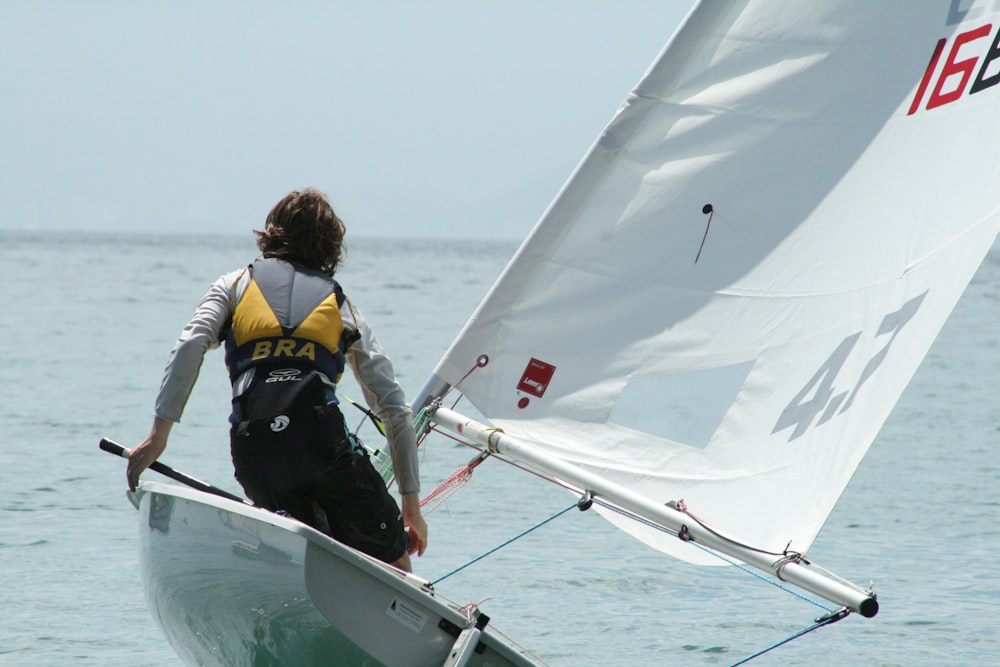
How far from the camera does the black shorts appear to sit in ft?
11.9

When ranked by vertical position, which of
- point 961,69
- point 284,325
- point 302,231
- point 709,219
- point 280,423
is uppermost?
point 961,69

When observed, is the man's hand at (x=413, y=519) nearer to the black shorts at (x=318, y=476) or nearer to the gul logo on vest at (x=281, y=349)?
the black shorts at (x=318, y=476)

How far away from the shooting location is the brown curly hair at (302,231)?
3.81 metres

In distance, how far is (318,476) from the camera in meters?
3.68

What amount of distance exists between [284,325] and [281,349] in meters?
0.07

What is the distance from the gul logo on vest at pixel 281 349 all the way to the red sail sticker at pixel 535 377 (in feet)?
3.57

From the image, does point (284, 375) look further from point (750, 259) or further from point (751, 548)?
point (750, 259)

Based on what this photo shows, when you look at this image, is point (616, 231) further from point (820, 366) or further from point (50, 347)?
point (50, 347)

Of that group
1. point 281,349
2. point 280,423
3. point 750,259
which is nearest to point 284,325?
point 281,349

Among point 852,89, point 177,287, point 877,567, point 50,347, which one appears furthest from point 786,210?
point 177,287

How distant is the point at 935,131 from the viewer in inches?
180

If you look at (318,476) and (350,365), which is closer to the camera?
(318,476)

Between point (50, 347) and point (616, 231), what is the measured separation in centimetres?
1612

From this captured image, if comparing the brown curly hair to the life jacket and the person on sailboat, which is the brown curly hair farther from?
the life jacket
